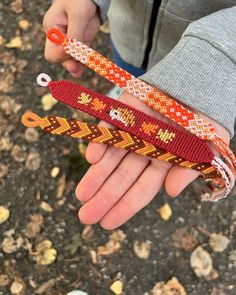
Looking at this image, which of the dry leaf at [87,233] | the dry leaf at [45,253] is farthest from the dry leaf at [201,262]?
the dry leaf at [45,253]

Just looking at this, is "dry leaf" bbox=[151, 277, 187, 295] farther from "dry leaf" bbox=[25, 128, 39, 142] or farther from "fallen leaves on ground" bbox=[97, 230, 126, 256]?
"dry leaf" bbox=[25, 128, 39, 142]

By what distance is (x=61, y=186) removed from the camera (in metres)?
1.55

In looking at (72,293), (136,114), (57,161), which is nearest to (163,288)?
(72,293)

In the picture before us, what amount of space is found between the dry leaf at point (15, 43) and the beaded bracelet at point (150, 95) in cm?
84

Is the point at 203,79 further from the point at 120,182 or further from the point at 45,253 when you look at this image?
the point at 45,253

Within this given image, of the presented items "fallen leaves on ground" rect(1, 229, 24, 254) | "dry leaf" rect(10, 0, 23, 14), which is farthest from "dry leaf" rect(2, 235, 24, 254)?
"dry leaf" rect(10, 0, 23, 14)

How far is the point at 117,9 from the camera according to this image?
1.22 meters

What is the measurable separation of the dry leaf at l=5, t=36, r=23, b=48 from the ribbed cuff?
1.05 meters

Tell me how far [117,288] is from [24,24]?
1123mm

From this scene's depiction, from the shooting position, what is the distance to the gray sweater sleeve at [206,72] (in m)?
0.88

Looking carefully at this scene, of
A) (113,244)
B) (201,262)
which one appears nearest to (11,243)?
(113,244)

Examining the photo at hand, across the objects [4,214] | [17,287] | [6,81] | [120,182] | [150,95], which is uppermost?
[150,95]

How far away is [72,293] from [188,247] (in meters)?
0.41

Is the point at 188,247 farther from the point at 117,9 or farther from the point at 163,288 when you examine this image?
the point at 117,9
